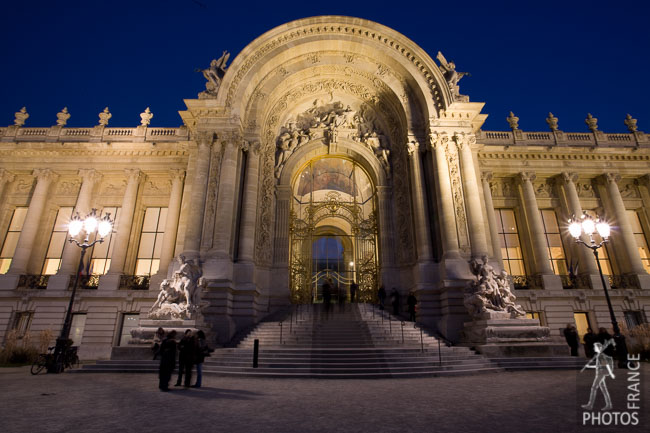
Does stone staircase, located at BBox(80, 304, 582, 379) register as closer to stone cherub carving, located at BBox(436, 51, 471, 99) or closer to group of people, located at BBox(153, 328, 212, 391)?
group of people, located at BBox(153, 328, 212, 391)

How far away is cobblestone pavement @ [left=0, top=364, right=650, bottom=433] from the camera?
12.6 feet

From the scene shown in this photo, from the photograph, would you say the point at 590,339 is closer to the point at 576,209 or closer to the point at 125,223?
the point at 576,209

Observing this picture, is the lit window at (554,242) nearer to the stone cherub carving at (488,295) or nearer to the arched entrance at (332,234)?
the stone cherub carving at (488,295)

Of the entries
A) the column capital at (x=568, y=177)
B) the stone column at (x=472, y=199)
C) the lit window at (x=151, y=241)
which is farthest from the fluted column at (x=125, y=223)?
the column capital at (x=568, y=177)

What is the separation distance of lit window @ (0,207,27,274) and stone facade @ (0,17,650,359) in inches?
13.8

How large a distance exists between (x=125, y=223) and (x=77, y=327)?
520 centimetres

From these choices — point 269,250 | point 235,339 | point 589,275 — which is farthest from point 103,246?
Result: point 589,275

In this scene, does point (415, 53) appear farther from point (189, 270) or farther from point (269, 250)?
point (189, 270)

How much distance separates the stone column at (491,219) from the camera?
1518cm

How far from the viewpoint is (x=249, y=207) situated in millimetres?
14273

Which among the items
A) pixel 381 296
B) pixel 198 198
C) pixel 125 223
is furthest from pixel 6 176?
pixel 381 296

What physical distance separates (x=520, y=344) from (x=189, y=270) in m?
10.5

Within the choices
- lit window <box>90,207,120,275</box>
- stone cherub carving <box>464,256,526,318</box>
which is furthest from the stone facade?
lit window <box>90,207,120,275</box>

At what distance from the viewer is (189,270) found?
11453 millimetres
